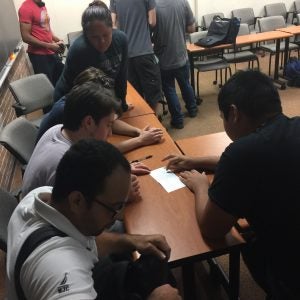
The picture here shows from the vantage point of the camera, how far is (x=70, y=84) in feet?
7.19

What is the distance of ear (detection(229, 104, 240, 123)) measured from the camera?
1250 millimetres

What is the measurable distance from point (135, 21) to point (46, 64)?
173cm

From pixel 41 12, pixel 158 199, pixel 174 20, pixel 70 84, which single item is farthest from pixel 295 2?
pixel 158 199

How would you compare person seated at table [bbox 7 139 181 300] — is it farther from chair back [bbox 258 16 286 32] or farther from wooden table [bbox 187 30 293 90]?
chair back [bbox 258 16 286 32]

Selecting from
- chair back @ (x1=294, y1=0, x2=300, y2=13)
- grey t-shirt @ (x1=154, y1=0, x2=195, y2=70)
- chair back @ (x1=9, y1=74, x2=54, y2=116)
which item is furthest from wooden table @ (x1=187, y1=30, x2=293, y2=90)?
chair back @ (x1=294, y1=0, x2=300, y2=13)

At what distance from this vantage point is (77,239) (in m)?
0.87

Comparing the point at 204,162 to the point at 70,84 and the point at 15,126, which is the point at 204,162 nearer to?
the point at 70,84

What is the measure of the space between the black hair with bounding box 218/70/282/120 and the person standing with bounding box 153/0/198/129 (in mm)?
2552

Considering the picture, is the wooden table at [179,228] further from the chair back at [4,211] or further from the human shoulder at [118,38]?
the human shoulder at [118,38]

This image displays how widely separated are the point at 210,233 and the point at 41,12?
13.1 ft

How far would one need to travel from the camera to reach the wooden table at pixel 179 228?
1216mm

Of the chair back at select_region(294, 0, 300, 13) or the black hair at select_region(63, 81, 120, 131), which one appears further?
the chair back at select_region(294, 0, 300, 13)

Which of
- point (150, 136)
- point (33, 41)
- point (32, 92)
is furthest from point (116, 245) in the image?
point (33, 41)

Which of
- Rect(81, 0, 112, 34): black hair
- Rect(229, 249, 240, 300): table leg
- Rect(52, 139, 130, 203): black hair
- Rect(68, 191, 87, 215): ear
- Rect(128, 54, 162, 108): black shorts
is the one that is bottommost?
Rect(229, 249, 240, 300): table leg
